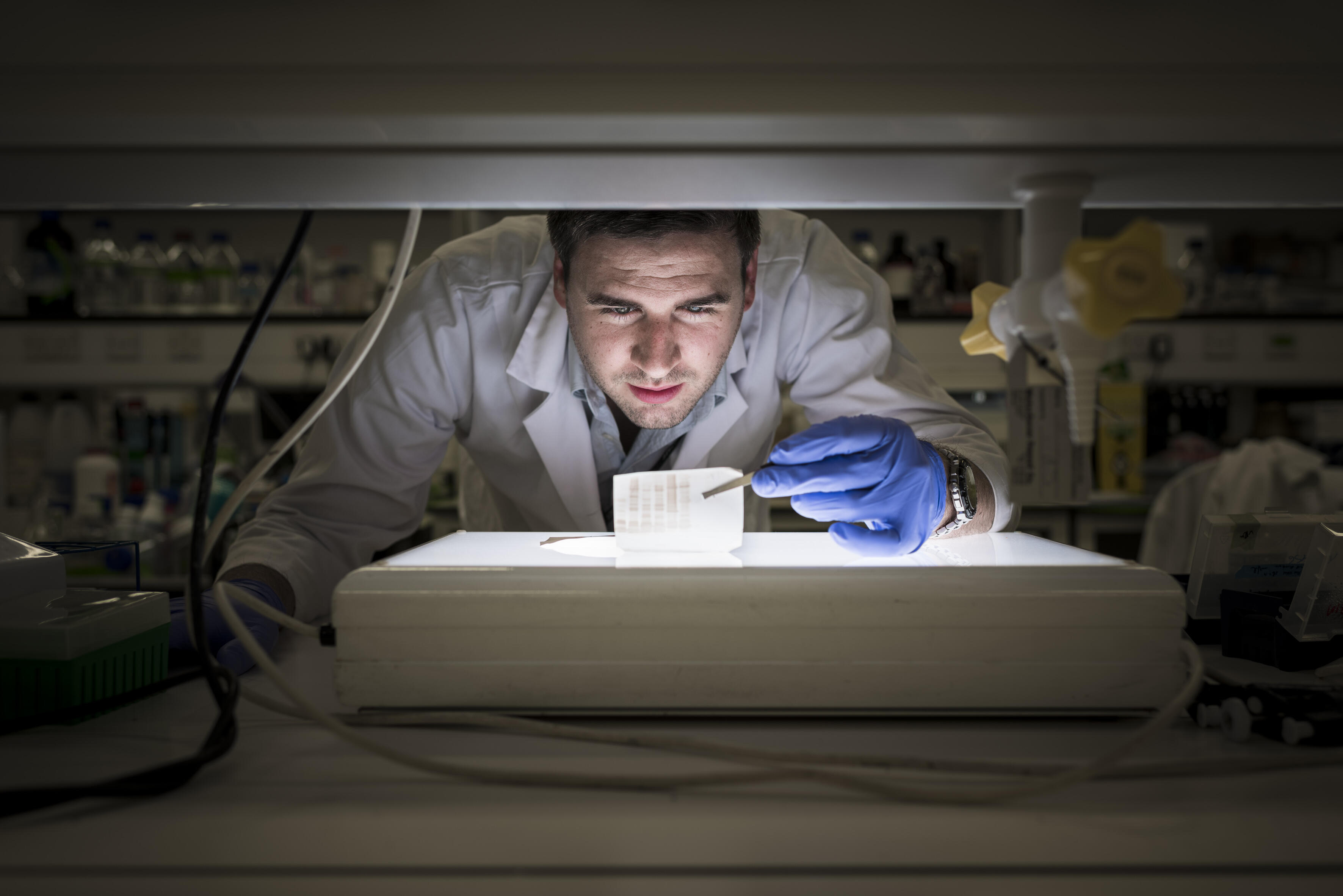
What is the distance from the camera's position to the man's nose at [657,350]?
3.75 ft

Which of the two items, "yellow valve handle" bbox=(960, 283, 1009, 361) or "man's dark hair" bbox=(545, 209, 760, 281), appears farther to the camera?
"man's dark hair" bbox=(545, 209, 760, 281)

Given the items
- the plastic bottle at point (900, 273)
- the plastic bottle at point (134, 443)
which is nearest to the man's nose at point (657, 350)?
the plastic bottle at point (900, 273)

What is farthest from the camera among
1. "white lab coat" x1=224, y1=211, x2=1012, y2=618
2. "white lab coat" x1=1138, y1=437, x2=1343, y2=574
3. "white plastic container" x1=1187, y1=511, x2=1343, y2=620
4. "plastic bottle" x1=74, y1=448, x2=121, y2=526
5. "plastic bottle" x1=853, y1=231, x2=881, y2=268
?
"plastic bottle" x1=853, y1=231, x2=881, y2=268

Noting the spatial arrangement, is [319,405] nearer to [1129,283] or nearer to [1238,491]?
[1129,283]

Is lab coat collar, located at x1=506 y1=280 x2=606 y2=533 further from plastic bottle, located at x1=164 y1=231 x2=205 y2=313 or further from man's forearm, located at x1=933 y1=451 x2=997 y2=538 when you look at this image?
plastic bottle, located at x1=164 y1=231 x2=205 y2=313

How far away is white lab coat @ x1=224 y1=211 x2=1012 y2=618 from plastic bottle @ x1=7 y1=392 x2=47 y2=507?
1992 mm

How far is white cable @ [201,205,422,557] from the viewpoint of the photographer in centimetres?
59

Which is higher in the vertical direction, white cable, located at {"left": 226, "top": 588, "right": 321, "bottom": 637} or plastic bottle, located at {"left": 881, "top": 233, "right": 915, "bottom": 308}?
plastic bottle, located at {"left": 881, "top": 233, "right": 915, "bottom": 308}

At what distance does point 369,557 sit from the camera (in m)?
1.25

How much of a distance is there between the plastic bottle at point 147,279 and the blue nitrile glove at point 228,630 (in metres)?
2.28

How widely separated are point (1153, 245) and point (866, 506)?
0.51 m

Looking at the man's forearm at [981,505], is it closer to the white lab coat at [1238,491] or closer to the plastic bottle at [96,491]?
the white lab coat at [1238,491]

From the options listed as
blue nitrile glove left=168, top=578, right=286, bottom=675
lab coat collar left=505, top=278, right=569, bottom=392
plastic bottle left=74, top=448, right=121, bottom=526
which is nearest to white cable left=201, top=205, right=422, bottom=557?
blue nitrile glove left=168, top=578, right=286, bottom=675

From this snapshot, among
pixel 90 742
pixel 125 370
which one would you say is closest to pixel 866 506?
pixel 90 742
